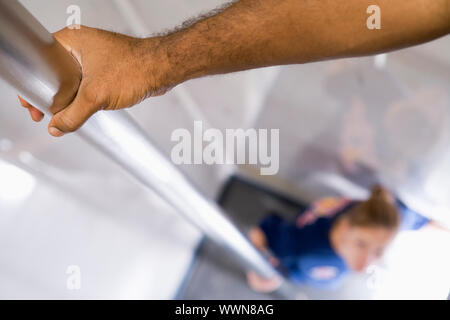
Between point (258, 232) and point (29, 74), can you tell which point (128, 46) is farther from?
point (258, 232)

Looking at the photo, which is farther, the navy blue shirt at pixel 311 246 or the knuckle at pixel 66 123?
the navy blue shirt at pixel 311 246

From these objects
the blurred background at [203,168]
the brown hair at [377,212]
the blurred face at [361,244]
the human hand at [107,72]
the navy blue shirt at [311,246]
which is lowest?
the navy blue shirt at [311,246]

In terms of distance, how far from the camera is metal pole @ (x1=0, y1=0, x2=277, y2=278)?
8.8 inches

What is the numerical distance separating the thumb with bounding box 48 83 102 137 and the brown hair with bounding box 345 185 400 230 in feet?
2.64

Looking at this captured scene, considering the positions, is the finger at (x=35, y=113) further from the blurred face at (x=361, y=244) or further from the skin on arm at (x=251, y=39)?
the blurred face at (x=361, y=244)

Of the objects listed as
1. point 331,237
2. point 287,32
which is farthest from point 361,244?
point 287,32

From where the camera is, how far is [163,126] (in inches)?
27.1

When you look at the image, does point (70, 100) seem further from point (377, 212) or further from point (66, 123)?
point (377, 212)

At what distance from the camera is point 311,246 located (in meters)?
1.10

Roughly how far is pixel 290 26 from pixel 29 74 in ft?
0.68

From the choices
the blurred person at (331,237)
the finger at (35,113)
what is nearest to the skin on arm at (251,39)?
the finger at (35,113)

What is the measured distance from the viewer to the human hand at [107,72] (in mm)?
283

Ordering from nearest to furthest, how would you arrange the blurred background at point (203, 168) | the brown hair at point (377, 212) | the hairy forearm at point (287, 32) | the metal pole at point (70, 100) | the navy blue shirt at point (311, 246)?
the metal pole at point (70, 100)
the hairy forearm at point (287, 32)
the blurred background at point (203, 168)
the brown hair at point (377, 212)
the navy blue shirt at point (311, 246)

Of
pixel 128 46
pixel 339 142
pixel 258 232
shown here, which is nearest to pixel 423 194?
pixel 339 142
